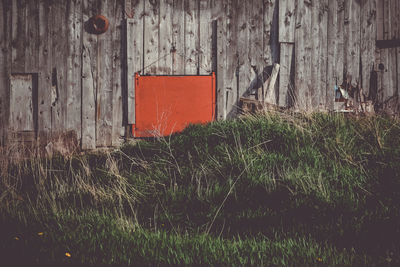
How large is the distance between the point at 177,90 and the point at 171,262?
5190mm

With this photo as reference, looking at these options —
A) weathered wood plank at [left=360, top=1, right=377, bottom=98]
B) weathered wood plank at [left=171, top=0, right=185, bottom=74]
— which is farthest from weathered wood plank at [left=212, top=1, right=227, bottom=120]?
weathered wood plank at [left=360, top=1, right=377, bottom=98]

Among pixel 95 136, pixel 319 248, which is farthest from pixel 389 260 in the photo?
pixel 95 136

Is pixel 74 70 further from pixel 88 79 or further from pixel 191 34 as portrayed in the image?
pixel 191 34

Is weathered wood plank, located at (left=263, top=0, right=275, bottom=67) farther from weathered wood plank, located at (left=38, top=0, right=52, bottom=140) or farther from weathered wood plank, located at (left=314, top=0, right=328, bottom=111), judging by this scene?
weathered wood plank, located at (left=38, top=0, right=52, bottom=140)

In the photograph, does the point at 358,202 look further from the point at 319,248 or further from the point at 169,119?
the point at 169,119

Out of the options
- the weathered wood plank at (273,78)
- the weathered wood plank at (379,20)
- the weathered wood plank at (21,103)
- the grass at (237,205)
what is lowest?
the grass at (237,205)

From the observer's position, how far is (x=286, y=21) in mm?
7773

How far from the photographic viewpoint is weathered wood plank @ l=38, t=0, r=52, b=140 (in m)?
7.02

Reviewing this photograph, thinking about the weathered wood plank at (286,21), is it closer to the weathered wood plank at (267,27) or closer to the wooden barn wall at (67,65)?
the weathered wood plank at (267,27)

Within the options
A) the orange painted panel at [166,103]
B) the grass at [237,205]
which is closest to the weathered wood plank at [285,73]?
→ the orange painted panel at [166,103]

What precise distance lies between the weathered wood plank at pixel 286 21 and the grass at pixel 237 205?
2.99m

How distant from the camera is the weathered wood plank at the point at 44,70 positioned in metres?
7.02

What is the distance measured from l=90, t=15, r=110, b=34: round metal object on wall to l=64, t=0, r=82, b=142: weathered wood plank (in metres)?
0.25

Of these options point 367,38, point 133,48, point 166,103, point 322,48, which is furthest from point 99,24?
point 367,38
